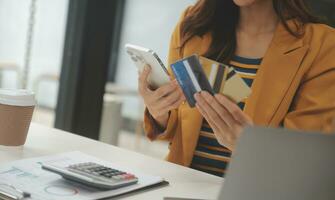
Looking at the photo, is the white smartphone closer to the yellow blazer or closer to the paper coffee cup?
the yellow blazer

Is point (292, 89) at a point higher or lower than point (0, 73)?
higher

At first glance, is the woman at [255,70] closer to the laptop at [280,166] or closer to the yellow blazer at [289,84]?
the yellow blazer at [289,84]

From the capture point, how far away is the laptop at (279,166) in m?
0.66

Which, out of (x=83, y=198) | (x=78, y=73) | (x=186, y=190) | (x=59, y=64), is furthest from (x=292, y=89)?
(x=59, y=64)

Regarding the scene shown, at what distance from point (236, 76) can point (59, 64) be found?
6.17 feet

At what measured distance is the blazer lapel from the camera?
55.9 inches

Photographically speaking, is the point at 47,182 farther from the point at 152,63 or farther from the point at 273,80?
the point at 273,80

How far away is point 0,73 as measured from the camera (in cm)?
297

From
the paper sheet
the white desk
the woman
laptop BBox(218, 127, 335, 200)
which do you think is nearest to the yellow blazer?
the woman

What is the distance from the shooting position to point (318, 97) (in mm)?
1365

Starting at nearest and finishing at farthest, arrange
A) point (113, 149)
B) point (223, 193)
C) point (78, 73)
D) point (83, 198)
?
point (223, 193) < point (83, 198) < point (113, 149) < point (78, 73)

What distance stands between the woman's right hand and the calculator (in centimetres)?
38

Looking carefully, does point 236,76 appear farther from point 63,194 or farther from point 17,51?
point 17,51

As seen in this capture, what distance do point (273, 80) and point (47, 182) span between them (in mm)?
765
